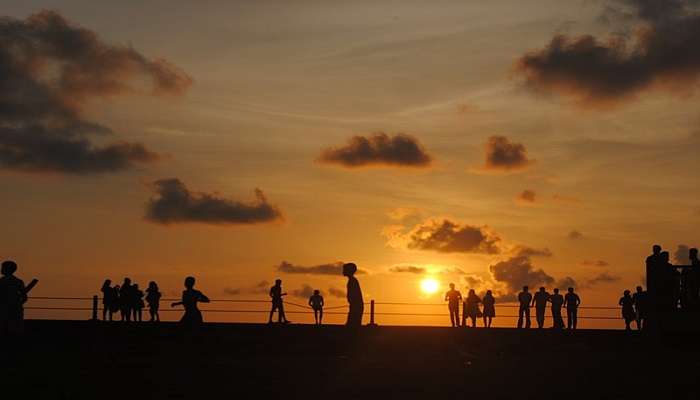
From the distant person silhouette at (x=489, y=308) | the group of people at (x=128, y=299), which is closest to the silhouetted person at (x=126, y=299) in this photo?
the group of people at (x=128, y=299)

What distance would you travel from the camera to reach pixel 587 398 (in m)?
15.8

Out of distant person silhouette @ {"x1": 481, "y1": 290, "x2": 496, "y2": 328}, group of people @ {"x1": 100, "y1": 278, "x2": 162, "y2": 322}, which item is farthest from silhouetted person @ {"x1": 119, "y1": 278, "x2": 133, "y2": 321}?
distant person silhouette @ {"x1": 481, "y1": 290, "x2": 496, "y2": 328}

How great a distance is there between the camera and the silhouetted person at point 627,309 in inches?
1721

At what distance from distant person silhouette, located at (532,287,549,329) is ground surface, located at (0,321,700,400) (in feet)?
20.3

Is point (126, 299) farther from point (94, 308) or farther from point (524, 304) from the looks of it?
point (524, 304)

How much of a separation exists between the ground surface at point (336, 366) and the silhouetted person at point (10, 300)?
354 mm

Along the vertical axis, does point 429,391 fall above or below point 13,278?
below

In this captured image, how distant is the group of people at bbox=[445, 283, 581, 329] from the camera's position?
4375 centimetres

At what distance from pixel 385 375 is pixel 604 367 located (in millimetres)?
5367

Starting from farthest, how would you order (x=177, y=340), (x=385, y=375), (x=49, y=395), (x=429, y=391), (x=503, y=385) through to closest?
1. (x=177, y=340)
2. (x=385, y=375)
3. (x=503, y=385)
4. (x=429, y=391)
5. (x=49, y=395)

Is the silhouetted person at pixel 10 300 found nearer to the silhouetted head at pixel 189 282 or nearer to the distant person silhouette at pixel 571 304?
the silhouetted head at pixel 189 282

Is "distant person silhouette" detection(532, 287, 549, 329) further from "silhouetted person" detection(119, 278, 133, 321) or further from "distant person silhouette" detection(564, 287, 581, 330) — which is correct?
"silhouetted person" detection(119, 278, 133, 321)

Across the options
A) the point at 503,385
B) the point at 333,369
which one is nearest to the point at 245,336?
the point at 333,369

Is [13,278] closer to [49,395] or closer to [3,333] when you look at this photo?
[3,333]
